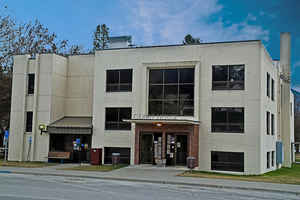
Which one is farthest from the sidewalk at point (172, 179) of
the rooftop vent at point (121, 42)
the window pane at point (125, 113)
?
the rooftop vent at point (121, 42)

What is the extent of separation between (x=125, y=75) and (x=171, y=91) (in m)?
3.87

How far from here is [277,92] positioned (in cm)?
3234

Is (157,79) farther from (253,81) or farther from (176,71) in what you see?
(253,81)

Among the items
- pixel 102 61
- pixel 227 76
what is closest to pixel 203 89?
pixel 227 76

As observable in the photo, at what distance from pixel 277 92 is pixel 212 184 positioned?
1784 cm

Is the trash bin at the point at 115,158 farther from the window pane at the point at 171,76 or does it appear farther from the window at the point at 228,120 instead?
the window at the point at 228,120

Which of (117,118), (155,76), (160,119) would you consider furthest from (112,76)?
(160,119)

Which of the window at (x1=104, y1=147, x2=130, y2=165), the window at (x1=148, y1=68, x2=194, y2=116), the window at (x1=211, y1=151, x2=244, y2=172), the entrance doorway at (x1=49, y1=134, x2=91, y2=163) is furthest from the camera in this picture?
the entrance doorway at (x1=49, y1=134, x2=91, y2=163)

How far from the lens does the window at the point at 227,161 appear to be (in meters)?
24.5

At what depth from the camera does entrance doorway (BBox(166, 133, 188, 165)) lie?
83.4 feet

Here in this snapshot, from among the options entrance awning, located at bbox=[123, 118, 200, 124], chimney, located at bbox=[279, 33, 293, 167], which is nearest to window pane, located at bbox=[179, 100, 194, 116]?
entrance awning, located at bbox=[123, 118, 200, 124]

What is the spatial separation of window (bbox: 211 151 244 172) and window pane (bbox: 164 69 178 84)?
19.0 feet

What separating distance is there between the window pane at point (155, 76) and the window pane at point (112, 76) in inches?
106

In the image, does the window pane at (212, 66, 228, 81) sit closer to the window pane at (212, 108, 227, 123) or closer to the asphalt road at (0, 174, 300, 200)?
the window pane at (212, 108, 227, 123)
